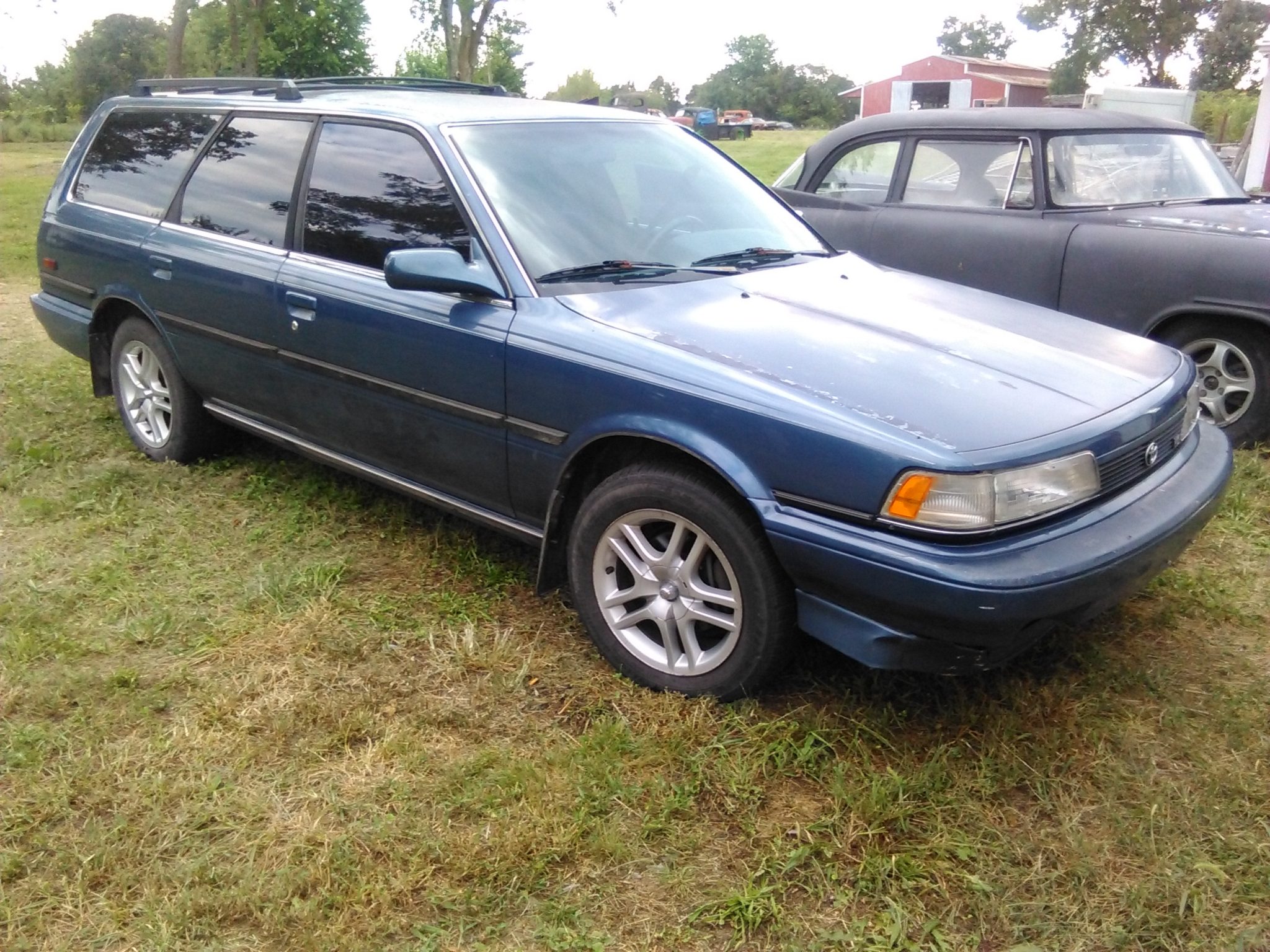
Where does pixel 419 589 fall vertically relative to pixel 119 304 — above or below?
below

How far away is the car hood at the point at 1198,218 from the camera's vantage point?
16.4 feet

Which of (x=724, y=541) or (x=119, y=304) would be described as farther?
(x=119, y=304)

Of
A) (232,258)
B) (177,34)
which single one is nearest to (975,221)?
(232,258)

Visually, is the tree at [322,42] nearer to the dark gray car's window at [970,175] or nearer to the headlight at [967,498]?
the dark gray car's window at [970,175]

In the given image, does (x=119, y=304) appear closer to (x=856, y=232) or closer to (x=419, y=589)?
(x=419, y=589)

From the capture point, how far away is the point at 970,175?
5773 mm

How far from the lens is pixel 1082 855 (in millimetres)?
2492

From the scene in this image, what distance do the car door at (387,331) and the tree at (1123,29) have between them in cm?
5192

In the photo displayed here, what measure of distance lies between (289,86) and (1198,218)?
4.19 metres

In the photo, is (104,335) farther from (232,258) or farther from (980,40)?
(980,40)

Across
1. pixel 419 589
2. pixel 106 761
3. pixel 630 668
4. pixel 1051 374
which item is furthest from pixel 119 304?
pixel 1051 374

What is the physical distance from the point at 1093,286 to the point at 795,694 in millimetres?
3073

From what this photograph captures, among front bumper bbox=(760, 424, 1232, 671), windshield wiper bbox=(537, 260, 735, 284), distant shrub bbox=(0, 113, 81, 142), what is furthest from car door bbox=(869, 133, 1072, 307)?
distant shrub bbox=(0, 113, 81, 142)

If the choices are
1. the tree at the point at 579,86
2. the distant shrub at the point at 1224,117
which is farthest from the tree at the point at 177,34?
the tree at the point at 579,86
